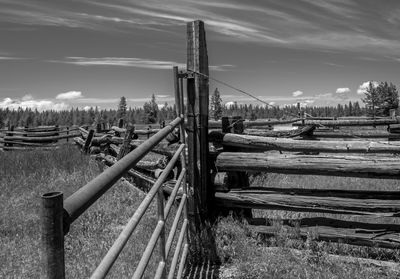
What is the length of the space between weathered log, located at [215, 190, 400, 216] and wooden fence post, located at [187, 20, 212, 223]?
1.39ft

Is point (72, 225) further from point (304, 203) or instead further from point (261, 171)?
point (304, 203)

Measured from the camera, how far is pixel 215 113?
106 m

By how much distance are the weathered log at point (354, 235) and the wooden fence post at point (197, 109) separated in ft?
3.66

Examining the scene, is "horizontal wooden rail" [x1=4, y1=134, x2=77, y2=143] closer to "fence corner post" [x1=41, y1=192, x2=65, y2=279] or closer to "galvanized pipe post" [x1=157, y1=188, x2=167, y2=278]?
"galvanized pipe post" [x1=157, y1=188, x2=167, y2=278]

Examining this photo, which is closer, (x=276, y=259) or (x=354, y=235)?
(x=276, y=259)

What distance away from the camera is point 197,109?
4410 millimetres

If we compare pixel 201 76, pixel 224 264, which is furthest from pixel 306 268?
pixel 201 76

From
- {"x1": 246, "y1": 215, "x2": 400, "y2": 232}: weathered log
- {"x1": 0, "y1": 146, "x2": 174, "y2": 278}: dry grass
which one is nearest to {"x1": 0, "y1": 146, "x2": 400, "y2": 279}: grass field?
{"x1": 0, "y1": 146, "x2": 174, "y2": 278}: dry grass

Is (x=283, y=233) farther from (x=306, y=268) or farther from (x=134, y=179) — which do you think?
(x=134, y=179)

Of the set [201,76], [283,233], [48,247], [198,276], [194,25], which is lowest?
[198,276]

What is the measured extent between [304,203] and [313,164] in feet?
1.56

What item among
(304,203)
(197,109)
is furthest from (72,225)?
(304,203)

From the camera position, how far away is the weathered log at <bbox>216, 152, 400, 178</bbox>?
3.96 m

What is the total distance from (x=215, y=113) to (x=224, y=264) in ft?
335
